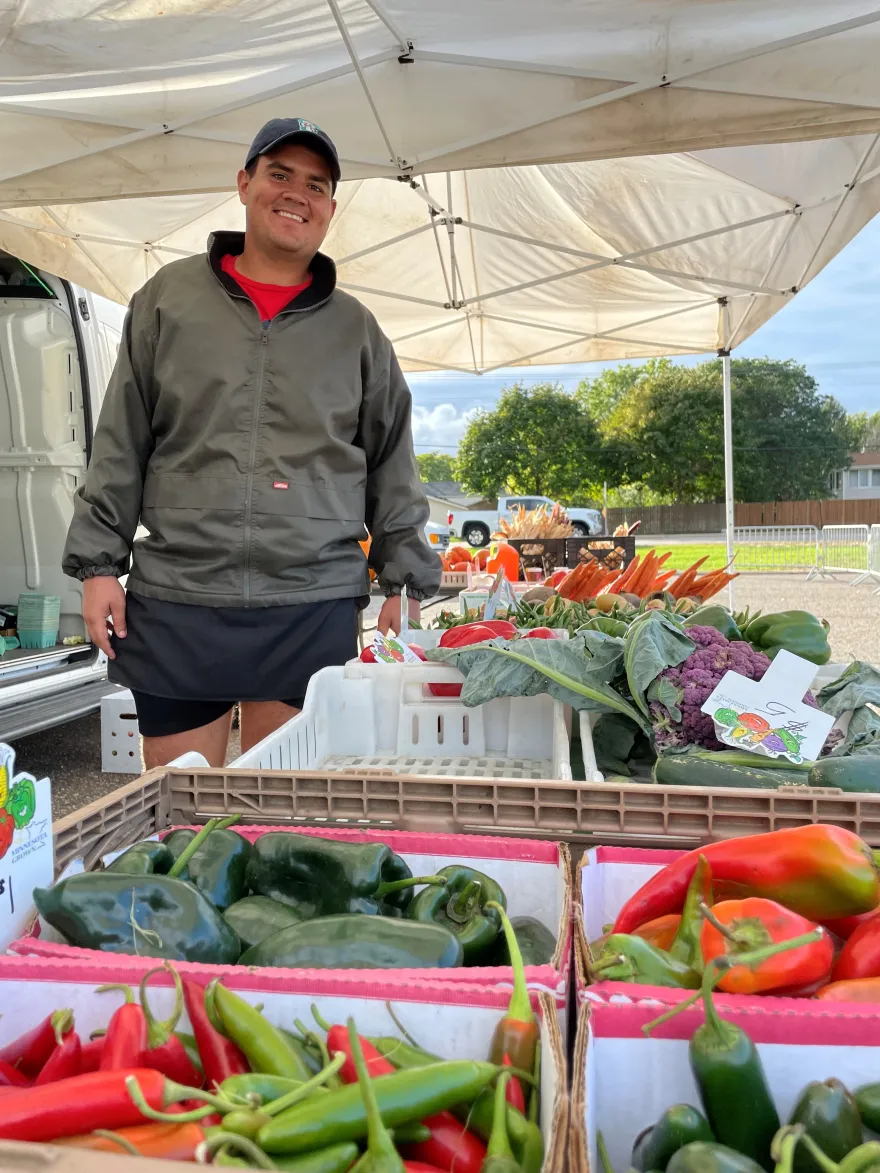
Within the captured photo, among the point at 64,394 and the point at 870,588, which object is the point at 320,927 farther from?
the point at 870,588

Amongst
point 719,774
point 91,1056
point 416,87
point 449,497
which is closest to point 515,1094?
point 91,1056

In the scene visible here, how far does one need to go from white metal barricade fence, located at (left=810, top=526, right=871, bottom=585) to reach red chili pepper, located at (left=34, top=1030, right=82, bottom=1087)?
20.2 metres

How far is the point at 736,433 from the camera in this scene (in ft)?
187

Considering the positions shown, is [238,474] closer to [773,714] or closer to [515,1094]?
[773,714]

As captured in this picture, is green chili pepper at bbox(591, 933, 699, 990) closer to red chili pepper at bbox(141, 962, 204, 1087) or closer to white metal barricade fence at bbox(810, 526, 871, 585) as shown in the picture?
red chili pepper at bbox(141, 962, 204, 1087)

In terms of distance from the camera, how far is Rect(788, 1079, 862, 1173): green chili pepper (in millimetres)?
713

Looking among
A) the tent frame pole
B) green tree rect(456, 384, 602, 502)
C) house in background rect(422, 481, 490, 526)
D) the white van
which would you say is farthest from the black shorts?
green tree rect(456, 384, 602, 502)

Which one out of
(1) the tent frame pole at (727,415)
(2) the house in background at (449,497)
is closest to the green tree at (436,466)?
(2) the house in background at (449,497)

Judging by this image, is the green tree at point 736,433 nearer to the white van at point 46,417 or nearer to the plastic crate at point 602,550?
the plastic crate at point 602,550

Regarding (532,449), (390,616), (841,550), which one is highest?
(532,449)

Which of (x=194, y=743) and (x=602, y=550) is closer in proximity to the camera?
(x=194, y=743)

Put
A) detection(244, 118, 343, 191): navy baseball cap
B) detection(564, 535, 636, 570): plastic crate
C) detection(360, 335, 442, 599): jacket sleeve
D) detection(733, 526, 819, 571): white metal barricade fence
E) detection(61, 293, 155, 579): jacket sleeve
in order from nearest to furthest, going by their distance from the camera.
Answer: detection(244, 118, 343, 191): navy baseball cap → detection(61, 293, 155, 579): jacket sleeve → detection(360, 335, 442, 599): jacket sleeve → detection(564, 535, 636, 570): plastic crate → detection(733, 526, 819, 571): white metal barricade fence

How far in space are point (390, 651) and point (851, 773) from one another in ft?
4.17

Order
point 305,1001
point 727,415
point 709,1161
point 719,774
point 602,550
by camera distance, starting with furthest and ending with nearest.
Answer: point 727,415 < point 602,550 < point 719,774 < point 305,1001 < point 709,1161
